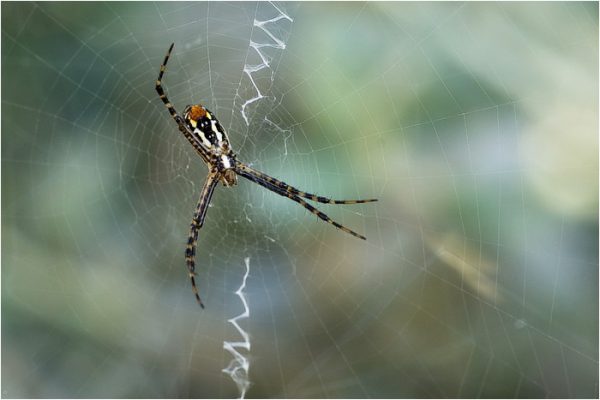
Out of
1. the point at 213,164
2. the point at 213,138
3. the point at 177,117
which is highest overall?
the point at 177,117

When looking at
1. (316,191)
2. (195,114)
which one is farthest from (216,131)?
(316,191)

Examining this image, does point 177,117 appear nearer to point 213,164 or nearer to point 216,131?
point 216,131

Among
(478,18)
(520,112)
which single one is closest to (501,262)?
(520,112)

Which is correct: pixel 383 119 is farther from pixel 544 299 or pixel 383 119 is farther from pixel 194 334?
pixel 194 334

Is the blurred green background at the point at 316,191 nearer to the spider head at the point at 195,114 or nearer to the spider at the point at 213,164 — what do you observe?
the spider at the point at 213,164

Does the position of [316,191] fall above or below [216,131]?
below

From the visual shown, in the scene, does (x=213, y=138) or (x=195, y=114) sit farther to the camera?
(x=213, y=138)

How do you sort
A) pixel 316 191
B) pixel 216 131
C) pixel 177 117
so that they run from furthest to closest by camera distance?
1. pixel 316 191
2. pixel 216 131
3. pixel 177 117

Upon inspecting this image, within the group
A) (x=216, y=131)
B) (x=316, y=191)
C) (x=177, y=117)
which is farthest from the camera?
(x=316, y=191)
